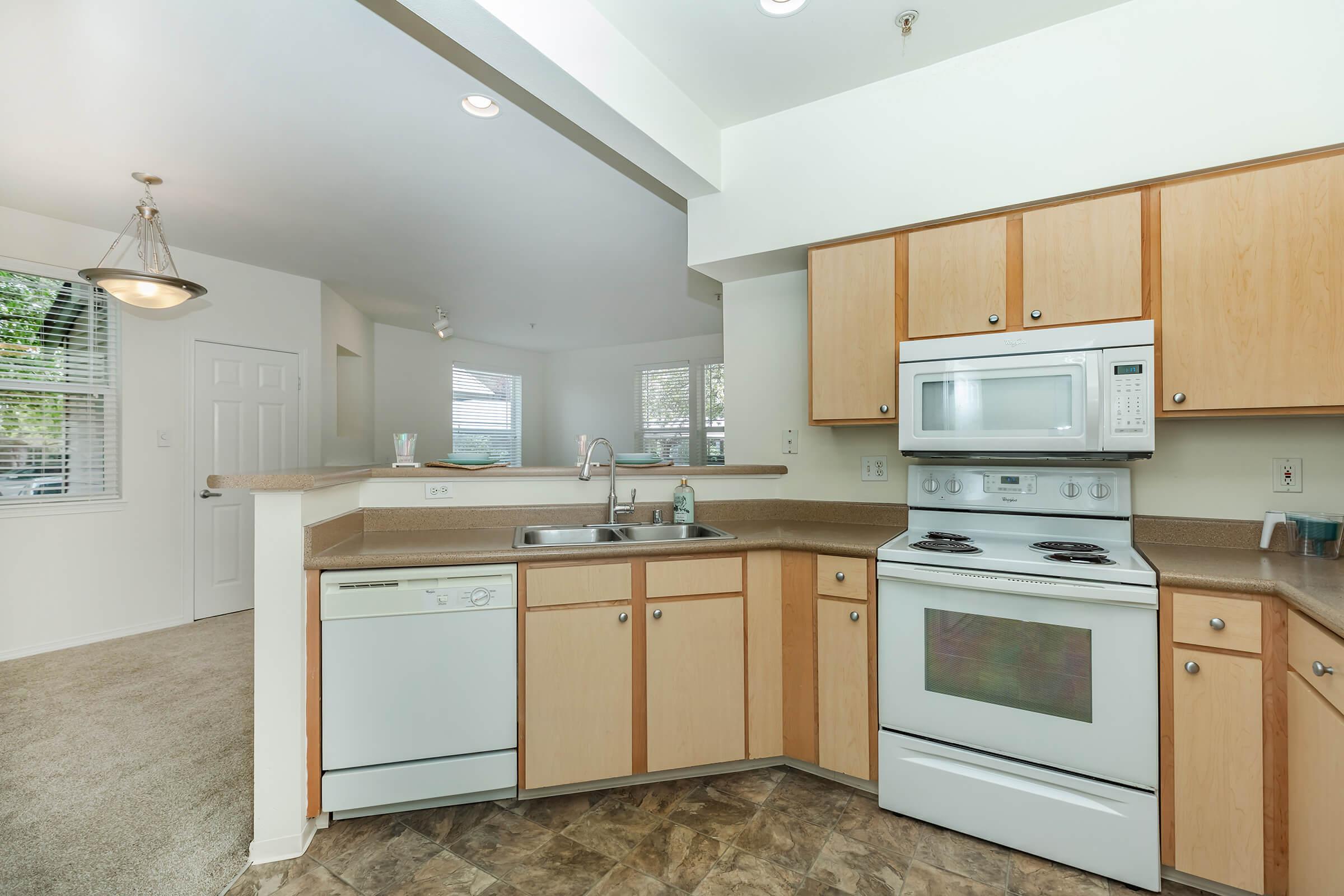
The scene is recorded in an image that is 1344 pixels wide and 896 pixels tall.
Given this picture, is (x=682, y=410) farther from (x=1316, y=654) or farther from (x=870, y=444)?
(x=1316, y=654)

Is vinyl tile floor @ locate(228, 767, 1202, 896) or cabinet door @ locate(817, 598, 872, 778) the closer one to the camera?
vinyl tile floor @ locate(228, 767, 1202, 896)

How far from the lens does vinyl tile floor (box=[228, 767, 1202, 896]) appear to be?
1646 millimetres

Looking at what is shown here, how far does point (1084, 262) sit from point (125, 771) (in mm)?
3875

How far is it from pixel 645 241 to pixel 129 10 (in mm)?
2710

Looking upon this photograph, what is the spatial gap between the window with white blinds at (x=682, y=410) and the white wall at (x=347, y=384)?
3.18 meters

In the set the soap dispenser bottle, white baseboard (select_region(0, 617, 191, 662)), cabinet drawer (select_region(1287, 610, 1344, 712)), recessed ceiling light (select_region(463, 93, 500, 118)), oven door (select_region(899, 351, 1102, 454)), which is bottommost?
white baseboard (select_region(0, 617, 191, 662))

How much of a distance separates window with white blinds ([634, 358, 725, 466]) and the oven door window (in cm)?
535

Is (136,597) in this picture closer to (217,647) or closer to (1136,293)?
(217,647)

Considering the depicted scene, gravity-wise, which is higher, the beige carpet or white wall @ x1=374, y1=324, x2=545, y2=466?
white wall @ x1=374, y1=324, x2=545, y2=466

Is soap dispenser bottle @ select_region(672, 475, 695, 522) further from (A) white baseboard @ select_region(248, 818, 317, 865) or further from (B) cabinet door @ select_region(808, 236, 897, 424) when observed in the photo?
(A) white baseboard @ select_region(248, 818, 317, 865)

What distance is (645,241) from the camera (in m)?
4.14

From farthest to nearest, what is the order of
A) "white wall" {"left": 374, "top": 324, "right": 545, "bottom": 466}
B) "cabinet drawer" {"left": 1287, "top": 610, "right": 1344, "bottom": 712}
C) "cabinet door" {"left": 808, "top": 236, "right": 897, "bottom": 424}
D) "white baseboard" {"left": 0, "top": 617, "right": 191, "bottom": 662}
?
1. "white wall" {"left": 374, "top": 324, "right": 545, "bottom": 466}
2. "white baseboard" {"left": 0, "top": 617, "right": 191, "bottom": 662}
3. "cabinet door" {"left": 808, "top": 236, "right": 897, "bottom": 424}
4. "cabinet drawer" {"left": 1287, "top": 610, "right": 1344, "bottom": 712}

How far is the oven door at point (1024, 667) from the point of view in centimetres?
165

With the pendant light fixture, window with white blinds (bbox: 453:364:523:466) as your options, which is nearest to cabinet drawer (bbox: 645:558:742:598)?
the pendant light fixture
